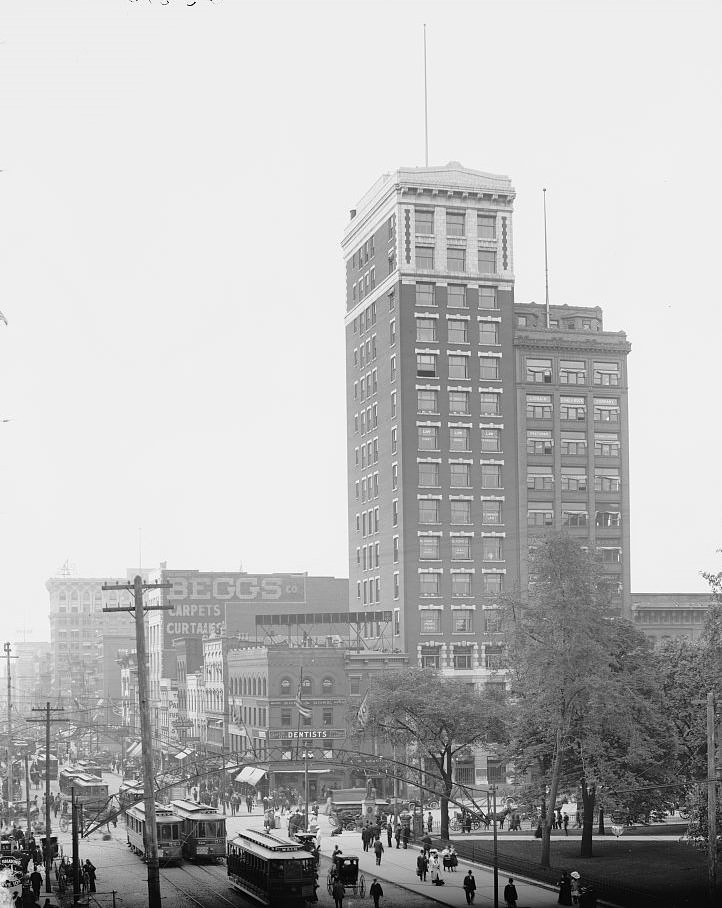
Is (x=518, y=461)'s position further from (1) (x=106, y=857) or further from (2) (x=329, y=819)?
(1) (x=106, y=857)

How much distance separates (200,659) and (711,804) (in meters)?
122

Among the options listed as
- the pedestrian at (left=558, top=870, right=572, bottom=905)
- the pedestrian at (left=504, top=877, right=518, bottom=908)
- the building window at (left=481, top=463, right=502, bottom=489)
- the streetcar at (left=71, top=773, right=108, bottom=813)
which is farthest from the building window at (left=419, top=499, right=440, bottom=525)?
the pedestrian at (left=504, top=877, right=518, bottom=908)

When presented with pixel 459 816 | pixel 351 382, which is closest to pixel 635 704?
pixel 459 816

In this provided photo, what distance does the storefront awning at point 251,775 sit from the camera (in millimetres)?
112738

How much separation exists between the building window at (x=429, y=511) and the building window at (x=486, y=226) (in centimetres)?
2649

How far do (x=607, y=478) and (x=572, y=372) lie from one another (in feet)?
36.5

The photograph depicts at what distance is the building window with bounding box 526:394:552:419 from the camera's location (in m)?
131

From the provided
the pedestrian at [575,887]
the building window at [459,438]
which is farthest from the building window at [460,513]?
the pedestrian at [575,887]

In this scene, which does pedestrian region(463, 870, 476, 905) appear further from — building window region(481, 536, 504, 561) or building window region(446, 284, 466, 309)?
building window region(446, 284, 466, 309)

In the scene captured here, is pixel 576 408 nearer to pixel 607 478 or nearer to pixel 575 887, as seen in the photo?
pixel 607 478

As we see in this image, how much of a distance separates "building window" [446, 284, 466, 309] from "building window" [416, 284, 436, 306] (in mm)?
1611

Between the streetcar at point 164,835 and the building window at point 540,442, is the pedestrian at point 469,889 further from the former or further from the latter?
the building window at point 540,442

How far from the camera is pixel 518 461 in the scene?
130m

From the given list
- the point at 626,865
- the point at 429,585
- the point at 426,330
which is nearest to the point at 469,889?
the point at 626,865
